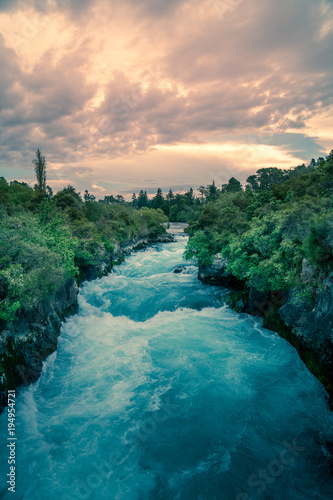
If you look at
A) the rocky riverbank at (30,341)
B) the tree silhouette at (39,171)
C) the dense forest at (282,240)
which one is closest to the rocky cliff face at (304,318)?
the dense forest at (282,240)

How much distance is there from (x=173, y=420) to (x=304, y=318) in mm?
7293

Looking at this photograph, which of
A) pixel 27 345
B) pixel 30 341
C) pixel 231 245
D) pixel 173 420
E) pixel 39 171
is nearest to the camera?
pixel 173 420

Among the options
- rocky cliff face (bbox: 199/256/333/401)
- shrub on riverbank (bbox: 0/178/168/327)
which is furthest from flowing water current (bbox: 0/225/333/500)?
shrub on riverbank (bbox: 0/178/168/327)

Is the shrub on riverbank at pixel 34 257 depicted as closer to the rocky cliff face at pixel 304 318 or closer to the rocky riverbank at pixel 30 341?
the rocky riverbank at pixel 30 341

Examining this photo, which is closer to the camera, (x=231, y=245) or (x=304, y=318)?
(x=304, y=318)

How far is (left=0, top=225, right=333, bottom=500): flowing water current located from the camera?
22.2 ft

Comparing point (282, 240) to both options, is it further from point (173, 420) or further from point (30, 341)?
point (30, 341)

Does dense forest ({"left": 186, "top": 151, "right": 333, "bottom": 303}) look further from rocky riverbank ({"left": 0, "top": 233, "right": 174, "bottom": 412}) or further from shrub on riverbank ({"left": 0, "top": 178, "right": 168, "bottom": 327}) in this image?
rocky riverbank ({"left": 0, "top": 233, "right": 174, "bottom": 412})

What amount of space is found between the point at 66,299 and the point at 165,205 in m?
94.3

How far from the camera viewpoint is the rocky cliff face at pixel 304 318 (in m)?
9.63

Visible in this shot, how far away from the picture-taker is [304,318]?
11594mm

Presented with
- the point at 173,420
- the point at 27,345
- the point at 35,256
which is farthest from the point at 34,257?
the point at 173,420

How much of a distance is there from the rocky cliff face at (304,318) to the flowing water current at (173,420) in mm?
663

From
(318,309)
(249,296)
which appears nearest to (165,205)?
(249,296)
